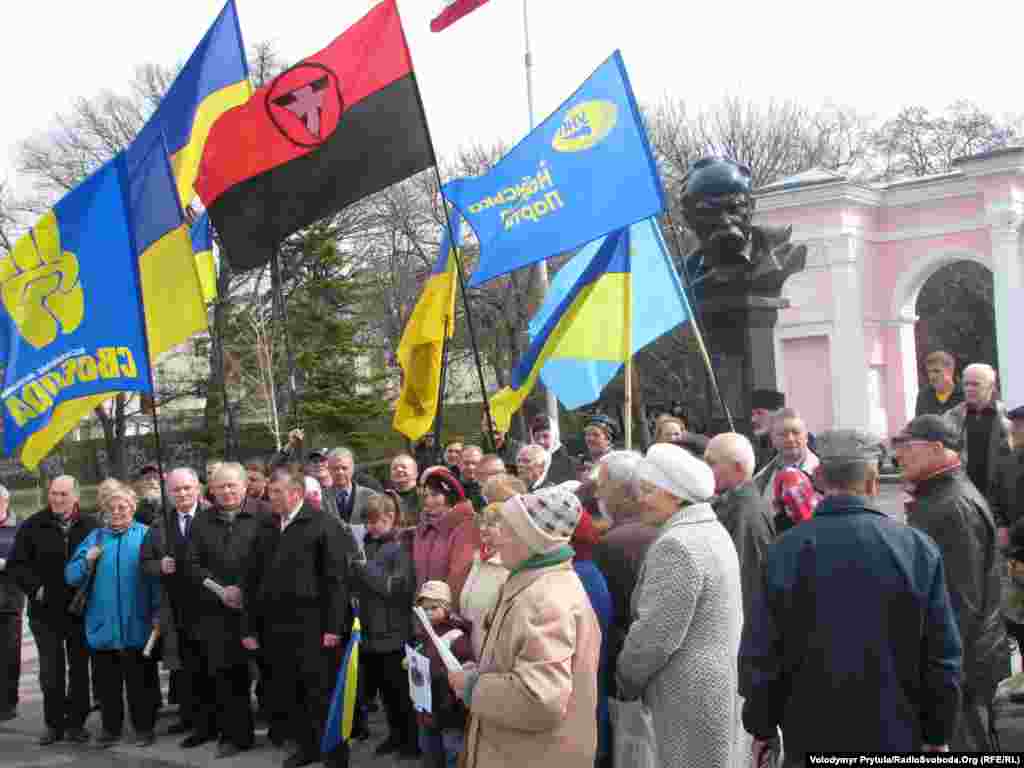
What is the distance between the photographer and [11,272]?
9352 millimetres

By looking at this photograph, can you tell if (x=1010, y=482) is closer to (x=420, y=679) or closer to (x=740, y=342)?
(x=740, y=342)

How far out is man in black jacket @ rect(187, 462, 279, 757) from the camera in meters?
8.17

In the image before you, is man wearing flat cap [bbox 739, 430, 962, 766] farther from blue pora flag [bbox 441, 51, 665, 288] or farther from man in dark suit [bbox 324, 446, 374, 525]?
man in dark suit [bbox 324, 446, 374, 525]

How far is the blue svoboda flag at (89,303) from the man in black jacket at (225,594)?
3.13 feet

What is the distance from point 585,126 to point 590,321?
1335 mm

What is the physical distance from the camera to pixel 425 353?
926 cm

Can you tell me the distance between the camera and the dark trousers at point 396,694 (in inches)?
303

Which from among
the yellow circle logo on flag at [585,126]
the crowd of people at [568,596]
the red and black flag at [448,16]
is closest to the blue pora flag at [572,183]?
the yellow circle logo on flag at [585,126]

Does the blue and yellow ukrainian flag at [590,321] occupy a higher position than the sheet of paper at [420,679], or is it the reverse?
the blue and yellow ukrainian flag at [590,321]

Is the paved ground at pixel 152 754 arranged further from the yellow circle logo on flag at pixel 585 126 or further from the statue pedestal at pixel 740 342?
the yellow circle logo on flag at pixel 585 126

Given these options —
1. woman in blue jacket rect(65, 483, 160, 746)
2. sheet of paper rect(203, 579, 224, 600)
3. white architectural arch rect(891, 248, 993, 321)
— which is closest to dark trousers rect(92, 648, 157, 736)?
woman in blue jacket rect(65, 483, 160, 746)

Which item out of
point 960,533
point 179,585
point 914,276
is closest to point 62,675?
point 179,585

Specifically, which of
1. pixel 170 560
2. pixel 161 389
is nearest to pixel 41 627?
pixel 170 560

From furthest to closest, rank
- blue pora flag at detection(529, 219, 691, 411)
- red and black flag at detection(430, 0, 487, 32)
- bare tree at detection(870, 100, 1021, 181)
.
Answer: bare tree at detection(870, 100, 1021, 181), red and black flag at detection(430, 0, 487, 32), blue pora flag at detection(529, 219, 691, 411)
